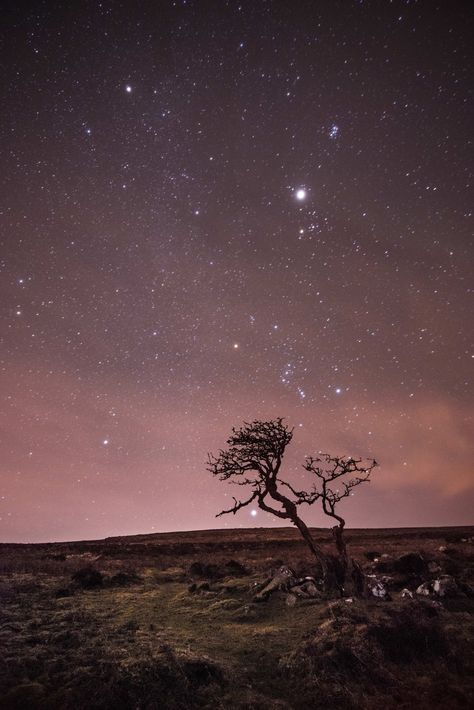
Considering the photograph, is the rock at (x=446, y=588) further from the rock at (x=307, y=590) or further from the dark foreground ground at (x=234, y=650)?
the rock at (x=307, y=590)

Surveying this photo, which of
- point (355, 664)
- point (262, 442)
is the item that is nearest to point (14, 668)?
point (355, 664)

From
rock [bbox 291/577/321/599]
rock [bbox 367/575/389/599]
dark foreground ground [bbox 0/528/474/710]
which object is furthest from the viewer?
rock [bbox 291/577/321/599]

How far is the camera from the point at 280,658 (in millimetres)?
11227

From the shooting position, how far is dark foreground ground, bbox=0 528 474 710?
8.95 metres

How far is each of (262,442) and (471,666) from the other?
37.5 ft

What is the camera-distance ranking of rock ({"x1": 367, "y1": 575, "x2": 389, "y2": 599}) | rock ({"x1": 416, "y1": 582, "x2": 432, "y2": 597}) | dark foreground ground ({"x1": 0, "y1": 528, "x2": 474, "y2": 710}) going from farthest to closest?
rock ({"x1": 367, "y1": 575, "x2": 389, "y2": 599})
rock ({"x1": 416, "y1": 582, "x2": 432, "y2": 597})
dark foreground ground ({"x1": 0, "y1": 528, "x2": 474, "y2": 710})

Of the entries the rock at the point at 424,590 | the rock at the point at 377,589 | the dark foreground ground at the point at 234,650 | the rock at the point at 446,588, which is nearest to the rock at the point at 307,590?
the dark foreground ground at the point at 234,650

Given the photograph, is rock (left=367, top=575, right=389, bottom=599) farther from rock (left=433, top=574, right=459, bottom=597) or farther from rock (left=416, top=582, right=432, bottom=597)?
rock (left=433, top=574, right=459, bottom=597)

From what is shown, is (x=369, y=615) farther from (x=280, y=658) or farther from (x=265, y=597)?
(x=265, y=597)

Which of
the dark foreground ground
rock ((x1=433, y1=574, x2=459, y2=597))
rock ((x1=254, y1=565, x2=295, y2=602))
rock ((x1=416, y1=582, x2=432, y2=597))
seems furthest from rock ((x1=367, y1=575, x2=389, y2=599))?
rock ((x1=254, y1=565, x2=295, y2=602))

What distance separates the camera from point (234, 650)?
12.2m

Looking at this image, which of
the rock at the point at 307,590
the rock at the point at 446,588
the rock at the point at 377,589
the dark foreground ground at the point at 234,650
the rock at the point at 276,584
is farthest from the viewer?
the rock at the point at 276,584

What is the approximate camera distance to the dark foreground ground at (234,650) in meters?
8.95

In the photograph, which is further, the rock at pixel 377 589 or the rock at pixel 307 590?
the rock at pixel 307 590
